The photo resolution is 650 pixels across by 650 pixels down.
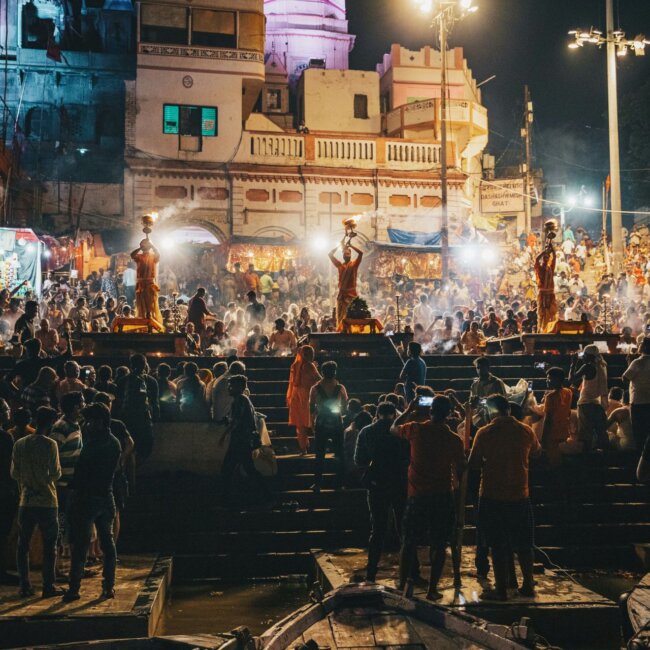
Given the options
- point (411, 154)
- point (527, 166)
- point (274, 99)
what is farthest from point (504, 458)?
point (527, 166)

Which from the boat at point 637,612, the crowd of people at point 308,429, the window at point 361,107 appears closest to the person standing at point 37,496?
the crowd of people at point 308,429

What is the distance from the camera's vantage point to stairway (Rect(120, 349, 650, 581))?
34.2 ft

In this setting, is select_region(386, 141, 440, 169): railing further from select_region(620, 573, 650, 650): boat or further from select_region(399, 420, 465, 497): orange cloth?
select_region(620, 573, 650, 650): boat

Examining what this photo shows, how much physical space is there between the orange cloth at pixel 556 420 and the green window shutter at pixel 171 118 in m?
26.1

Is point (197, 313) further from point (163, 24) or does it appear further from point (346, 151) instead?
point (163, 24)

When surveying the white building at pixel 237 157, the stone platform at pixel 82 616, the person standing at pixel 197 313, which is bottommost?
the stone platform at pixel 82 616

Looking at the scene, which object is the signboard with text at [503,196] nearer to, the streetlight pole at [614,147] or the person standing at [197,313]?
the streetlight pole at [614,147]

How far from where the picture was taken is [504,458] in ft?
26.4

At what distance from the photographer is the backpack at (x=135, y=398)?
10945 millimetres

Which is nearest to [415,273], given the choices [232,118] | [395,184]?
[395,184]

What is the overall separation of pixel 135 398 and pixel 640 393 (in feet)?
22.7

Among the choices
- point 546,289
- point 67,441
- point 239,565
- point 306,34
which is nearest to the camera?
point 67,441

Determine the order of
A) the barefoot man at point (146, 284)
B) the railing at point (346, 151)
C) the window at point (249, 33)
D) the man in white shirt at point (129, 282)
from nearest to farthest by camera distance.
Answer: the barefoot man at point (146, 284) → the man in white shirt at point (129, 282) → the window at point (249, 33) → the railing at point (346, 151)

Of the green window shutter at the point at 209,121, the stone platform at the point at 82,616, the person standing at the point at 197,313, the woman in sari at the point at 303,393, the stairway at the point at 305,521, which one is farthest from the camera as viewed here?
the green window shutter at the point at 209,121
